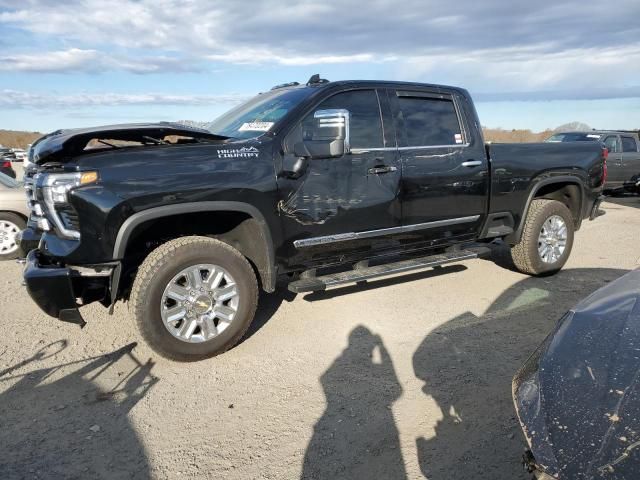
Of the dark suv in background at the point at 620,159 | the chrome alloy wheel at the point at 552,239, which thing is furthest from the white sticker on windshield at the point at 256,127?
the dark suv in background at the point at 620,159

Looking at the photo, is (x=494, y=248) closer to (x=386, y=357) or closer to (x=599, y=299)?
(x=386, y=357)

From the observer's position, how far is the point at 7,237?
7230 mm

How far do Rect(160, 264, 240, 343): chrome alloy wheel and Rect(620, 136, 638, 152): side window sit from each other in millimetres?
13915

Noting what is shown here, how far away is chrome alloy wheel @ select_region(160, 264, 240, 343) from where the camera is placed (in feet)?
12.5

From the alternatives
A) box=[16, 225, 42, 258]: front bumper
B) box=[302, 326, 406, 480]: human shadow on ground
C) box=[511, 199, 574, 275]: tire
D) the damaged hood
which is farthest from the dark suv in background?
box=[16, 225, 42, 258]: front bumper

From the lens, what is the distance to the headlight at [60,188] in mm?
3447

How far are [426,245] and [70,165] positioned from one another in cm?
324

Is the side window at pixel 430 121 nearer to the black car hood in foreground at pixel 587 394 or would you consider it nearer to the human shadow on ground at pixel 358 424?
the human shadow on ground at pixel 358 424

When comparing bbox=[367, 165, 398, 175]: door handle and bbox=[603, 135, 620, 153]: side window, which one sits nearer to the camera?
bbox=[367, 165, 398, 175]: door handle

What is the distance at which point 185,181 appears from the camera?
369 centimetres

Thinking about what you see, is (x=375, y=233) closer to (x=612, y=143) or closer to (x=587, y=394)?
(x=587, y=394)

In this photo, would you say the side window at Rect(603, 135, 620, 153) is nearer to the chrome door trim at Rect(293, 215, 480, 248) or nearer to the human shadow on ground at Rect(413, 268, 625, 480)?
the human shadow on ground at Rect(413, 268, 625, 480)

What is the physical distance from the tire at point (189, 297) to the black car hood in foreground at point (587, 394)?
7.65 feet

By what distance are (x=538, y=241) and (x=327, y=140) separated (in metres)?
3.08
